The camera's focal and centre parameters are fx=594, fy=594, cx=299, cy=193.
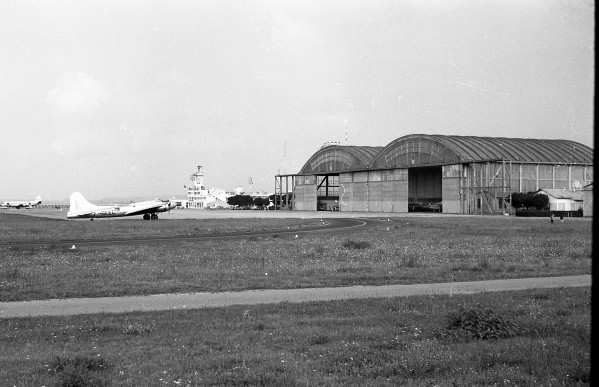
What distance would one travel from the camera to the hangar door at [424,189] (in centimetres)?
11525

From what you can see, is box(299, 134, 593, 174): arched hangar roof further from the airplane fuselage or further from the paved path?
the paved path

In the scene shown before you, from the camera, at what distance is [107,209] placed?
260 feet

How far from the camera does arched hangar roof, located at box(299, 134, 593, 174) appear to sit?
101062 millimetres

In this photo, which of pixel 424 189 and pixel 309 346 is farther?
pixel 424 189

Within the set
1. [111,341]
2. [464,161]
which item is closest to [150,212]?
[464,161]

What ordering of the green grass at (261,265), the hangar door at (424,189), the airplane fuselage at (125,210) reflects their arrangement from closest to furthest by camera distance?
the green grass at (261,265)
the airplane fuselage at (125,210)
the hangar door at (424,189)

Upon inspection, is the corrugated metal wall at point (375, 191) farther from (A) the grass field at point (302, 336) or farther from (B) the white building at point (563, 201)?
(A) the grass field at point (302, 336)

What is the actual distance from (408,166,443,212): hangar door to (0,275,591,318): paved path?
9694cm

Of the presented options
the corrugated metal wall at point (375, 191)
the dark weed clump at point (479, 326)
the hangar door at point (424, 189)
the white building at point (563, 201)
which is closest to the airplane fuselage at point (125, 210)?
the corrugated metal wall at point (375, 191)

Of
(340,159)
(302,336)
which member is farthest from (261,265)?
(340,159)

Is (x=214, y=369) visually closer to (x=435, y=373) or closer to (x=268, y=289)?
(x=435, y=373)

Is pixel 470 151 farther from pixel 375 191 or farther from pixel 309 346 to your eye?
pixel 309 346

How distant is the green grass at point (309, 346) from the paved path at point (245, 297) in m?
1.03

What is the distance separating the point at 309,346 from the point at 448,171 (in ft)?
306
